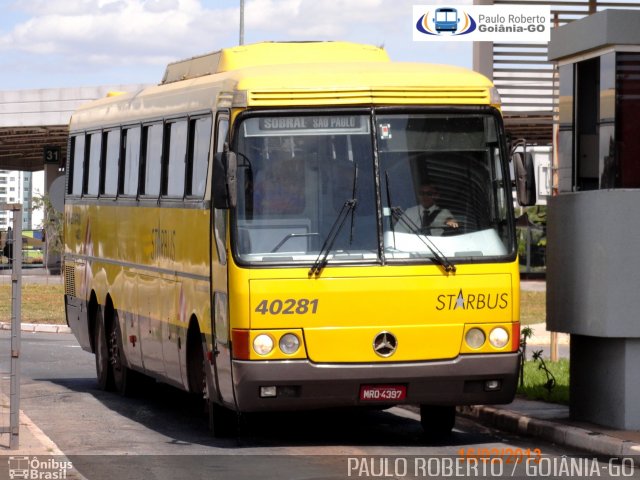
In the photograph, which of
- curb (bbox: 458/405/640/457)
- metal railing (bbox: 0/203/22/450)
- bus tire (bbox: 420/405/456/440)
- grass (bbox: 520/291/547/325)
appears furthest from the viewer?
grass (bbox: 520/291/547/325)

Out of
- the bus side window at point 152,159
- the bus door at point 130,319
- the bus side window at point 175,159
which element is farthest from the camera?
the bus door at point 130,319

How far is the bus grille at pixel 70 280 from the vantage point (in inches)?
800

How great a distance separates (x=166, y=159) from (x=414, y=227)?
12.1 ft

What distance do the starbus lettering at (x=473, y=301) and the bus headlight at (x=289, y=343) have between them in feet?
3.89

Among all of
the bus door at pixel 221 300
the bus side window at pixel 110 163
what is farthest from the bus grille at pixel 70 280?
the bus door at pixel 221 300

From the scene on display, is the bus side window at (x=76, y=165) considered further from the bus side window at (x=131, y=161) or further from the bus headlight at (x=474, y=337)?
the bus headlight at (x=474, y=337)

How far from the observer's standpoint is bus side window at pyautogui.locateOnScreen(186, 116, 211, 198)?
45.4 ft

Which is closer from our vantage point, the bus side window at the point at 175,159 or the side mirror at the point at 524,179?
the side mirror at the point at 524,179

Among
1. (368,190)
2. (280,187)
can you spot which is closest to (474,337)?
(368,190)

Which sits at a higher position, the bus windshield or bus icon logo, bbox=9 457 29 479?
the bus windshield

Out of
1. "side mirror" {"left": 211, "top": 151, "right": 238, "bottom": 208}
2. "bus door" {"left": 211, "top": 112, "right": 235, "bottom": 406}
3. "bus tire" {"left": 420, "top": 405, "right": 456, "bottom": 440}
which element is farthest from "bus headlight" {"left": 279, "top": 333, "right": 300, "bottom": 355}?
"bus tire" {"left": 420, "top": 405, "right": 456, "bottom": 440}

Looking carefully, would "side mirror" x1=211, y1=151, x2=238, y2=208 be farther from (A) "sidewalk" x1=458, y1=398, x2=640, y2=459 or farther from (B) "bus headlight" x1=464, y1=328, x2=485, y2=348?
(A) "sidewalk" x1=458, y1=398, x2=640, y2=459

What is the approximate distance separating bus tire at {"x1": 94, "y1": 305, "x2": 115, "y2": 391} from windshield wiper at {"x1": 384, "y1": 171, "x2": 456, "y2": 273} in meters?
6.64

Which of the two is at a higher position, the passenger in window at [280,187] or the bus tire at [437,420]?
the passenger in window at [280,187]
